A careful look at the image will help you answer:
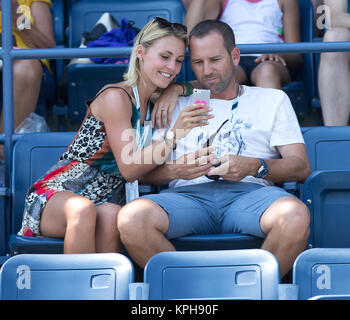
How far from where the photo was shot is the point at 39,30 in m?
3.17

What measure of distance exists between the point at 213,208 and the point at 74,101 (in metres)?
1.14

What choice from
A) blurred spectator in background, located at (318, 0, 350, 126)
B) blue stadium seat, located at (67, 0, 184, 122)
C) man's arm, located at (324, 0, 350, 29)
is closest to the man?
blurred spectator in background, located at (318, 0, 350, 126)

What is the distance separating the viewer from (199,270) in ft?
5.75

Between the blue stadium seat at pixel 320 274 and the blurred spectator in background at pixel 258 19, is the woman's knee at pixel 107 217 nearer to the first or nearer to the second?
the blue stadium seat at pixel 320 274

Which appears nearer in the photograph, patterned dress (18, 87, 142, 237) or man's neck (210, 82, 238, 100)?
patterned dress (18, 87, 142, 237)

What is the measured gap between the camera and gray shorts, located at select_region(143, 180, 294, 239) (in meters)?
2.17

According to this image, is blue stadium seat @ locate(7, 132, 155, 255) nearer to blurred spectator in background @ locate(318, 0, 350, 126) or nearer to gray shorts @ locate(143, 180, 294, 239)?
gray shorts @ locate(143, 180, 294, 239)

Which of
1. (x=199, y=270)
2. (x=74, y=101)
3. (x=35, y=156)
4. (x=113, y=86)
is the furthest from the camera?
(x=74, y=101)

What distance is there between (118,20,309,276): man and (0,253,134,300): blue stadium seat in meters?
0.34

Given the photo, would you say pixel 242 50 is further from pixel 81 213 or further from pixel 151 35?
pixel 81 213

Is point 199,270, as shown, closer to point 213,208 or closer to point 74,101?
point 213,208

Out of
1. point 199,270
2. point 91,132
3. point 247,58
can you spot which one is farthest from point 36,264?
point 247,58

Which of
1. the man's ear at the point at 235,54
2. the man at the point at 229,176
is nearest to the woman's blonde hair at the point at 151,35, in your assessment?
the man at the point at 229,176

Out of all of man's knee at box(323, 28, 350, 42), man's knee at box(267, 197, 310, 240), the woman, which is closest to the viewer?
man's knee at box(267, 197, 310, 240)
